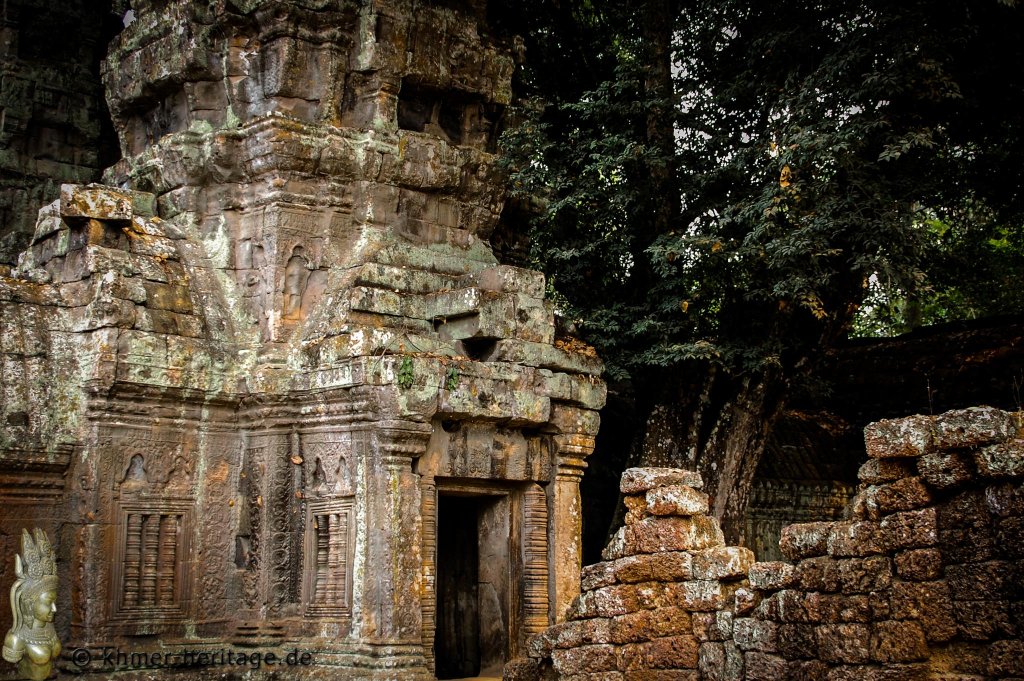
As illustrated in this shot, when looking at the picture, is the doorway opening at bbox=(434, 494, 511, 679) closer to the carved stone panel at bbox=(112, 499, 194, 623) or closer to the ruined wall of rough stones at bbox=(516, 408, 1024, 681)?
the carved stone panel at bbox=(112, 499, 194, 623)

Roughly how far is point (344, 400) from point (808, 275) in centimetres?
482

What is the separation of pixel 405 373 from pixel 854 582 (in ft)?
15.7

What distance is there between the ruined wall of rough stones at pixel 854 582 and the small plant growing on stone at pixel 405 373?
2.43 metres

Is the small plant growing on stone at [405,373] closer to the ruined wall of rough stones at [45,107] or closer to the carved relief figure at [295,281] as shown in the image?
the carved relief figure at [295,281]

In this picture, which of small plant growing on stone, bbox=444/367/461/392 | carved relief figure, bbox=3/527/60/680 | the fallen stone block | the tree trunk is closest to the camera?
the fallen stone block

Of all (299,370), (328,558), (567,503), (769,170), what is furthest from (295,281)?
(769,170)

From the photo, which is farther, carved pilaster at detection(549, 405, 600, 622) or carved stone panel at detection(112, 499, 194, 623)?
carved pilaster at detection(549, 405, 600, 622)

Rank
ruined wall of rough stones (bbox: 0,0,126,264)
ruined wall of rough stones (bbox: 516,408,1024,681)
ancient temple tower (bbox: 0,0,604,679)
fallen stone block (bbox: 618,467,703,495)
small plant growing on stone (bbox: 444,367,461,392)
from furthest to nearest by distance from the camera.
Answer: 1. ruined wall of rough stones (bbox: 0,0,126,264)
2. small plant growing on stone (bbox: 444,367,461,392)
3. ancient temple tower (bbox: 0,0,604,679)
4. fallen stone block (bbox: 618,467,703,495)
5. ruined wall of rough stones (bbox: 516,408,1024,681)

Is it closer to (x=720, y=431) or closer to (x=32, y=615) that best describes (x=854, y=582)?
(x=720, y=431)

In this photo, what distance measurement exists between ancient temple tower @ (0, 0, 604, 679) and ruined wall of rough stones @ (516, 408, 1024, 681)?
2489 mm

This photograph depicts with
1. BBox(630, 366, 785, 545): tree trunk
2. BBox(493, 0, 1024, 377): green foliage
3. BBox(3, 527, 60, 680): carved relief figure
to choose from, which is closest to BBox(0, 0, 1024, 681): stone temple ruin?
BBox(3, 527, 60, 680): carved relief figure

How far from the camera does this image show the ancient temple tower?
11.2 metres

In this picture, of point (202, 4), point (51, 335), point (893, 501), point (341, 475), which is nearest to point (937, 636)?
point (893, 501)

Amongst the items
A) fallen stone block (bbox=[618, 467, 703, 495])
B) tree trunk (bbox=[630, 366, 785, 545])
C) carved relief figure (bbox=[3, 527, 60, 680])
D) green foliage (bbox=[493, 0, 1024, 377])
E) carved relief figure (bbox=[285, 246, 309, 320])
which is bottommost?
carved relief figure (bbox=[3, 527, 60, 680])
